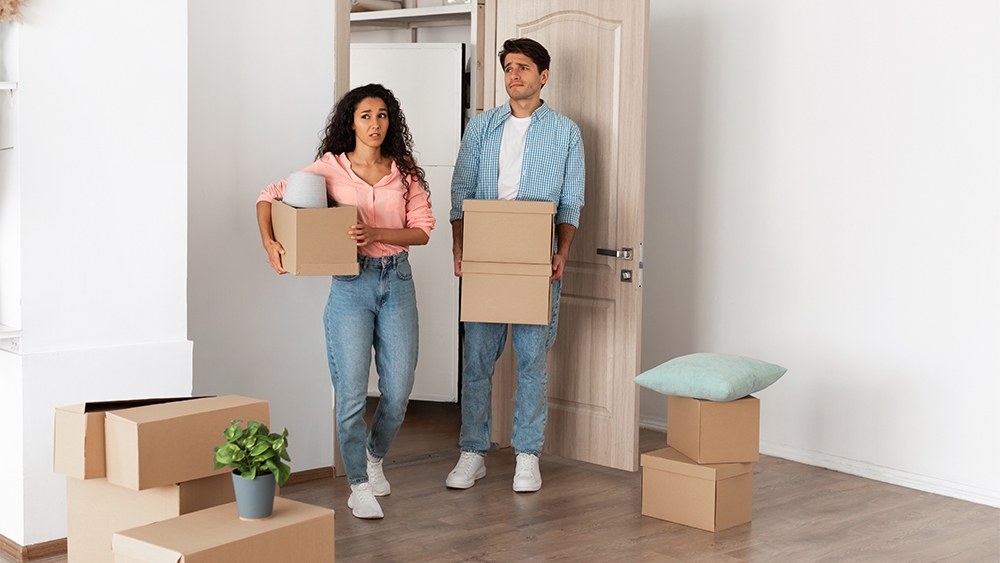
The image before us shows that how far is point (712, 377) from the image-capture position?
2.99 m

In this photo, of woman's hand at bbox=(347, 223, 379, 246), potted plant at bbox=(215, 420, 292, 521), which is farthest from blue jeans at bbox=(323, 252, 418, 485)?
potted plant at bbox=(215, 420, 292, 521)

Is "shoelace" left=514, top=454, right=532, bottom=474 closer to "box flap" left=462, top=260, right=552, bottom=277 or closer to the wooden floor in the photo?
the wooden floor

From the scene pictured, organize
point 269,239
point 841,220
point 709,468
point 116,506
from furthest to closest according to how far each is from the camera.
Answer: point 841,220
point 709,468
point 269,239
point 116,506

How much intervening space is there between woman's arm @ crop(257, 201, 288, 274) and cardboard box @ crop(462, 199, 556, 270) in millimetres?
630

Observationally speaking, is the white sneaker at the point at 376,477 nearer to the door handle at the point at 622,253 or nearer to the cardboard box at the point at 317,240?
the cardboard box at the point at 317,240

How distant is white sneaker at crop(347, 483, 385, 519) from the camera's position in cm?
303

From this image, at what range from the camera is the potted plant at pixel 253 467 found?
6.21 ft

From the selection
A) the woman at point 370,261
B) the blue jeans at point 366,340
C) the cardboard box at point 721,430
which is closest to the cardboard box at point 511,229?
the woman at point 370,261

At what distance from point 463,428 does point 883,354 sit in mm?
1658

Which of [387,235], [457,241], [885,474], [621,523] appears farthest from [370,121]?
[885,474]

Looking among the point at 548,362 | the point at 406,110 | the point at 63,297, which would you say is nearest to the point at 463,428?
the point at 548,362

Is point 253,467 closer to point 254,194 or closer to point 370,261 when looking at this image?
point 370,261

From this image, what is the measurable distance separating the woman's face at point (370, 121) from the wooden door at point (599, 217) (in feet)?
2.99

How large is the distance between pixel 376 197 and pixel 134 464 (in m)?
1.26
